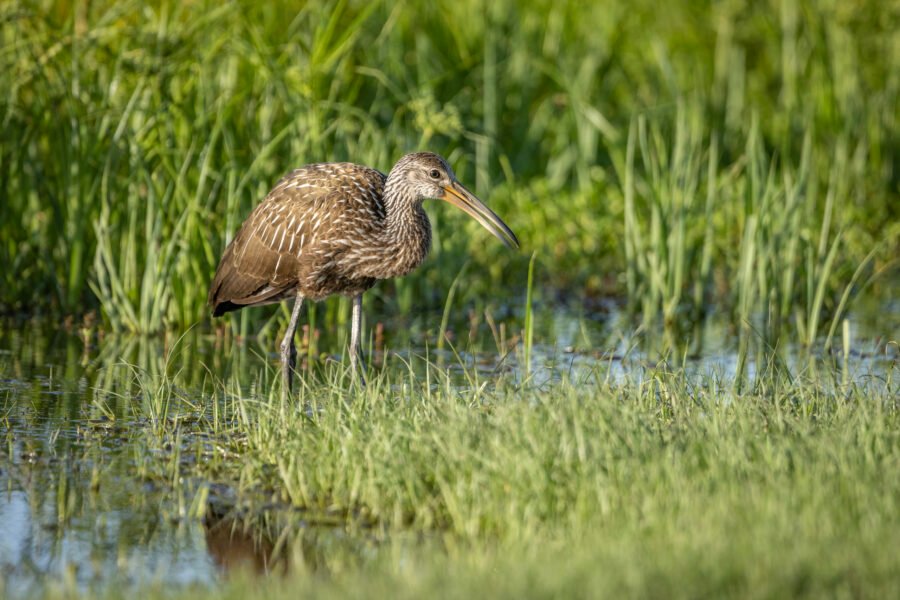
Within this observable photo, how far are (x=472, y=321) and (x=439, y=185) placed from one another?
2307mm

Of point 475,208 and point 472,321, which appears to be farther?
point 472,321

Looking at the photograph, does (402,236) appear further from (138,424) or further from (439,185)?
(138,424)

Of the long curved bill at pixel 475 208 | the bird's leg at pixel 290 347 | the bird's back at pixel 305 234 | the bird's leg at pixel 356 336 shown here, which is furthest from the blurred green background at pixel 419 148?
the long curved bill at pixel 475 208

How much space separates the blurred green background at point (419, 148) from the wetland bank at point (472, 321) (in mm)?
38

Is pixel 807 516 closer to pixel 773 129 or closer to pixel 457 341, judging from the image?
pixel 457 341

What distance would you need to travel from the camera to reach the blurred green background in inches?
356

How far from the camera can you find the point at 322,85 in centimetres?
984

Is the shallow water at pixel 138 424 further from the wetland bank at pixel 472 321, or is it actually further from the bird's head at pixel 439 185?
the bird's head at pixel 439 185

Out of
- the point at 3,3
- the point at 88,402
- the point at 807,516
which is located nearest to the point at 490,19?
the point at 3,3

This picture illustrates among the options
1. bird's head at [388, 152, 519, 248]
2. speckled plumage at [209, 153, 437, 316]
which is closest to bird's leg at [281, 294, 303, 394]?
speckled plumage at [209, 153, 437, 316]

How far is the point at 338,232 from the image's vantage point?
25.1 ft

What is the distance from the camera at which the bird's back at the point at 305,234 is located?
768 centimetres

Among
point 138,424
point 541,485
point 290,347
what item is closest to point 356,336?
point 290,347

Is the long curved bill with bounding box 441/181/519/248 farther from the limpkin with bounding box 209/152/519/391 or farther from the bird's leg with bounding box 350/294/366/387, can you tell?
the bird's leg with bounding box 350/294/366/387
